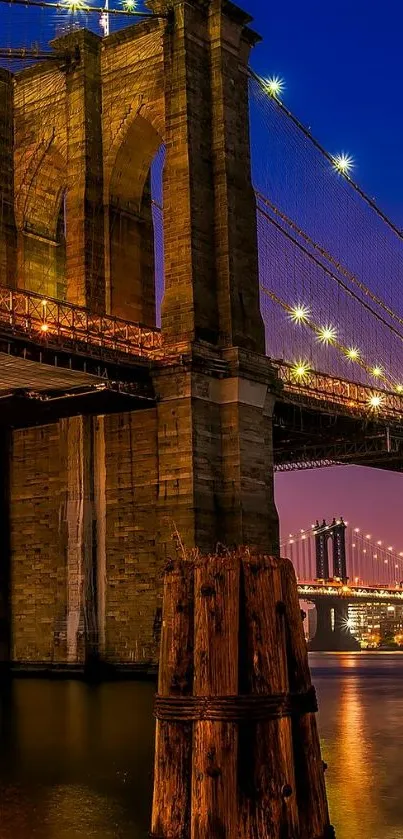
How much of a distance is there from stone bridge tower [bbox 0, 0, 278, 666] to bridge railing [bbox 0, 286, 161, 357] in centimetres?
99

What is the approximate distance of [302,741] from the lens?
29.7 ft

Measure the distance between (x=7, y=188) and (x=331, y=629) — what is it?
93.0m

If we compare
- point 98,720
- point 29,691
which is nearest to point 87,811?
point 98,720

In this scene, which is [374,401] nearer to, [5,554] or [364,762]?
[5,554]

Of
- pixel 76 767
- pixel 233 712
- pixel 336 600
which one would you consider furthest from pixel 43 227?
pixel 336 600

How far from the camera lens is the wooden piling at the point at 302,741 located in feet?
29.3

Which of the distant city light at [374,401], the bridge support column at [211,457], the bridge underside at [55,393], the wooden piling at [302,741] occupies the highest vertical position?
the distant city light at [374,401]

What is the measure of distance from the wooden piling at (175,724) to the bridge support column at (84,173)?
116ft

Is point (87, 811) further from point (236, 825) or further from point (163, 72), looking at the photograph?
point (163, 72)

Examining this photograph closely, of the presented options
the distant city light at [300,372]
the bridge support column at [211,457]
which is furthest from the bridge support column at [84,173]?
the distant city light at [300,372]

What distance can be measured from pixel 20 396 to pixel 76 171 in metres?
10.2

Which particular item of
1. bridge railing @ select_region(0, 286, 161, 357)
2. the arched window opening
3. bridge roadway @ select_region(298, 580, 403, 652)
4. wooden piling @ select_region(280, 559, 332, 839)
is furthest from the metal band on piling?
bridge roadway @ select_region(298, 580, 403, 652)

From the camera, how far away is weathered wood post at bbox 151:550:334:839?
8.47 metres

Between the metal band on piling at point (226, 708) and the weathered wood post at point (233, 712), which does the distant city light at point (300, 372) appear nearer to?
the weathered wood post at point (233, 712)
